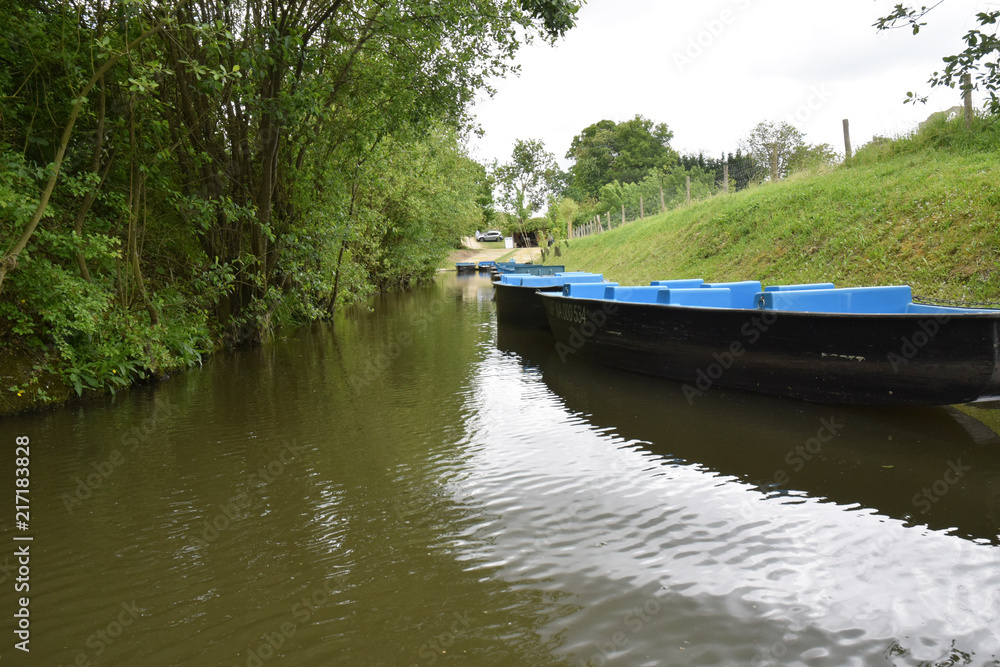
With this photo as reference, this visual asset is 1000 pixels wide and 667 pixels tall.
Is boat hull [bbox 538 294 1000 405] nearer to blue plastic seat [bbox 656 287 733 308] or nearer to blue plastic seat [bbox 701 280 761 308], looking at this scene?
blue plastic seat [bbox 656 287 733 308]

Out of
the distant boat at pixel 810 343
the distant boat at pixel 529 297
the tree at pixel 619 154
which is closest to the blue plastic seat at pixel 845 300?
the distant boat at pixel 810 343

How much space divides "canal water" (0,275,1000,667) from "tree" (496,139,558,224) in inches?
1415

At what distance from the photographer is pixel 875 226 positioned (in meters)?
10.7

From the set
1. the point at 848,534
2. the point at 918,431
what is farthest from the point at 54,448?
the point at 918,431

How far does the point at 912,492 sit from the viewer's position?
369 cm

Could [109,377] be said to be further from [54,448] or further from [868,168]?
[868,168]

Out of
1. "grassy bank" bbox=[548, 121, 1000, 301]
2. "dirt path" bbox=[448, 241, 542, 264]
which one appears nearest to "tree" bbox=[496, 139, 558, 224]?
"dirt path" bbox=[448, 241, 542, 264]

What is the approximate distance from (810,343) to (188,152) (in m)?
8.38

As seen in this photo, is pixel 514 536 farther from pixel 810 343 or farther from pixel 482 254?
pixel 482 254

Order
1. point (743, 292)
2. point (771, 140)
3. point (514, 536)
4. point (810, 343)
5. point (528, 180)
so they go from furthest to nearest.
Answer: point (528, 180) → point (771, 140) → point (743, 292) → point (810, 343) → point (514, 536)

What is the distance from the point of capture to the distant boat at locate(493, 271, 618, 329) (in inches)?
459

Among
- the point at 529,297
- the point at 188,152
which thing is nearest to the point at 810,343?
the point at 529,297

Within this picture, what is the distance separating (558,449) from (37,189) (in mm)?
5286

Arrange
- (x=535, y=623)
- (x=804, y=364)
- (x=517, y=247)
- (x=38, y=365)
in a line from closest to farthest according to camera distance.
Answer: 1. (x=535, y=623)
2. (x=804, y=364)
3. (x=38, y=365)
4. (x=517, y=247)
